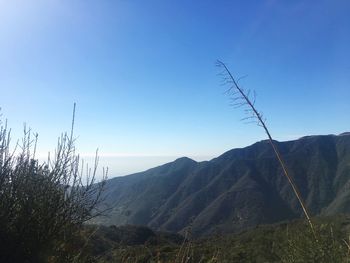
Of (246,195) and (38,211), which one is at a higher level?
(246,195)

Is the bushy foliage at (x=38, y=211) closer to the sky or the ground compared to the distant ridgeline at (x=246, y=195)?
closer to the ground

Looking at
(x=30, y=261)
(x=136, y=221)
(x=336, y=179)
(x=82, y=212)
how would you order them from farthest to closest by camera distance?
1. (x=336, y=179)
2. (x=136, y=221)
3. (x=82, y=212)
4. (x=30, y=261)

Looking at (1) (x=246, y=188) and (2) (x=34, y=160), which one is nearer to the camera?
(2) (x=34, y=160)

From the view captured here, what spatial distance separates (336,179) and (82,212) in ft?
591

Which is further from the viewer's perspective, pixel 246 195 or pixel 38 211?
pixel 246 195

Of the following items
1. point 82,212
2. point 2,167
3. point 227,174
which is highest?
point 227,174

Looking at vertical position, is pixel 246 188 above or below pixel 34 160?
above

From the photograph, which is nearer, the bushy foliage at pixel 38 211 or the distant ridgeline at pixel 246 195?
the bushy foliage at pixel 38 211

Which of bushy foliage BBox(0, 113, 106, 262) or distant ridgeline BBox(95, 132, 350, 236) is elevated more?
distant ridgeline BBox(95, 132, 350, 236)

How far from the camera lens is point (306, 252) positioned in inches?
270

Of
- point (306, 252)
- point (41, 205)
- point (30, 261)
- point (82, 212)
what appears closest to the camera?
point (30, 261)

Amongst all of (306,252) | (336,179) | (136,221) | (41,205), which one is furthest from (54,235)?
(336,179)

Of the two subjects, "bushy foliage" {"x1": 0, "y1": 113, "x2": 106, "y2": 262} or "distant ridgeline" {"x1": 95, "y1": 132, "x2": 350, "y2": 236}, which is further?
"distant ridgeline" {"x1": 95, "y1": 132, "x2": 350, "y2": 236}

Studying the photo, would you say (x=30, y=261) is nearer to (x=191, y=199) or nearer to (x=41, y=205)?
(x=41, y=205)
